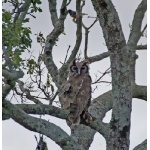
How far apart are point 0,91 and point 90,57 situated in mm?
4388

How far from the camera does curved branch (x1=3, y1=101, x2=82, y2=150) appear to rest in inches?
262

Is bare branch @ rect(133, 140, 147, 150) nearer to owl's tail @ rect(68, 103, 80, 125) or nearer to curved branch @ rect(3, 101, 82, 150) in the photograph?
owl's tail @ rect(68, 103, 80, 125)

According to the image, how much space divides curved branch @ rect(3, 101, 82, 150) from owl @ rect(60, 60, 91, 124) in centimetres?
56

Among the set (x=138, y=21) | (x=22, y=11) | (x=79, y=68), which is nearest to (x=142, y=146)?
(x=79, y=68)

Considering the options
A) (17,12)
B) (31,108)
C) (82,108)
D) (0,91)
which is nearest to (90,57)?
(17,12)

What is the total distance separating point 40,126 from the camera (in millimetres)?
6957

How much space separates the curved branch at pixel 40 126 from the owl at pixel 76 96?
564 millimetres

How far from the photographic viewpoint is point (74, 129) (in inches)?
364

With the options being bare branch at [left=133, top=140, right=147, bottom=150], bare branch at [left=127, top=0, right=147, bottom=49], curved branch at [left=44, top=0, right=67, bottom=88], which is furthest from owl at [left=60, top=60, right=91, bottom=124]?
bare branch at [left=127, top=0, right=147, bottom=49]

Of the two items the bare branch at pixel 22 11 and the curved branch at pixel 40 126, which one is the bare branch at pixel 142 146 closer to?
the curved branch at pixel 40 126

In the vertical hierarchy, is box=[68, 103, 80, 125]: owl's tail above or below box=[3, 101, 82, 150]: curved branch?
above

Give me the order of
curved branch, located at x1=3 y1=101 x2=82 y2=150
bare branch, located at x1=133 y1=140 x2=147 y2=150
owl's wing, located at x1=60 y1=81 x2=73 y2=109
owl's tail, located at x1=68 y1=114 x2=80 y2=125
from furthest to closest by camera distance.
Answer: bare branch, located at x1=133 y1=140 x2=147 y2=150 → owl's wing, located at x1=60 y1=81 x2=73 y2=109 → owl's tail, located at x1=68 y1=114 x2=80 y2=125 → curved branch, located at x1=3 y1=101 x2=82 y2=150

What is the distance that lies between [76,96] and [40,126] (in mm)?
1195

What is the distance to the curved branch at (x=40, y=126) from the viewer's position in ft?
21.8
